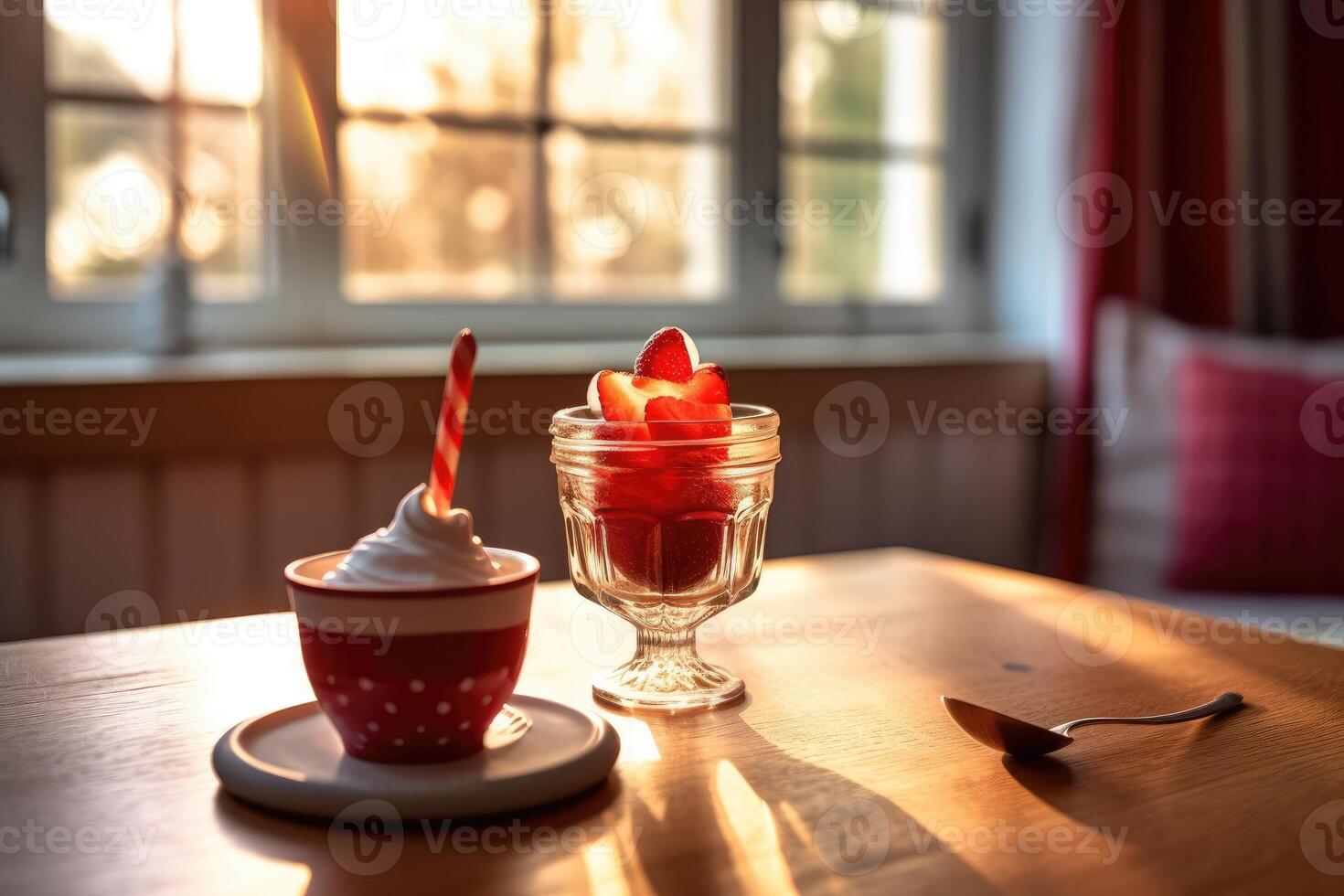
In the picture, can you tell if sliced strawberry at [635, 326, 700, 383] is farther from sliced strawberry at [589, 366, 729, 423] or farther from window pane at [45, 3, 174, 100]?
window pane at [45, 3, 174, 100]

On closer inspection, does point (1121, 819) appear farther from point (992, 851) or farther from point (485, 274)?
point (485, 274)

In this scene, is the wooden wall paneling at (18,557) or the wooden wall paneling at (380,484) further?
the wooden wall paneling at (380,484)

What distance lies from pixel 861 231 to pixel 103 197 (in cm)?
143

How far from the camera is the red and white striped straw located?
68 centimetres

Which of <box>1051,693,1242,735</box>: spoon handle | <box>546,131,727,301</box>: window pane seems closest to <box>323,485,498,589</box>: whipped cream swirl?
<box>1051,693,1242,735</box>: spoon handle

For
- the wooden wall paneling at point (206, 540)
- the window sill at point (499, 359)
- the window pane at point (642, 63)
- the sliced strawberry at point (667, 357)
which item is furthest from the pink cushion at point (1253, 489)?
the sliced strawberry at point (667, 357)

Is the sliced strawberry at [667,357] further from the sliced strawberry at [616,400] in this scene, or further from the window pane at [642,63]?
the window pane at [642,63]

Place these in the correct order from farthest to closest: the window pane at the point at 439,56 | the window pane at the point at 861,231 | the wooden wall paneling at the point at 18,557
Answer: the window pane at the point at 861,231
the window pane at the point at 439,56
the wooden wall paneling at the point at 18,557

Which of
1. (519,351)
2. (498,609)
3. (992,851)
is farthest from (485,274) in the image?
(992,851)

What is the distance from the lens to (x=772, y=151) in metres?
2.51

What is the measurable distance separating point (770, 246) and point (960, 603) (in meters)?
1.48

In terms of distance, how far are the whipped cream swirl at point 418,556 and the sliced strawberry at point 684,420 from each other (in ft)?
0.57

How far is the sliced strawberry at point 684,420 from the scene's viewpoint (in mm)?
827

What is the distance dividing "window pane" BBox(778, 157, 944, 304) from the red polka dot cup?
1.97 m
